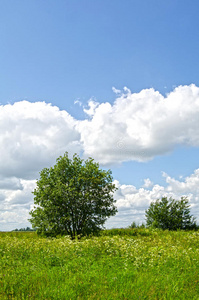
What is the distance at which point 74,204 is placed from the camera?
2670 centimetres

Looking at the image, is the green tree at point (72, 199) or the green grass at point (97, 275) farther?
the green tree at point (72, 199)

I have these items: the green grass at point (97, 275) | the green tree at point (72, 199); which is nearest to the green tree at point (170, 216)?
the green tree at point (72, 199)

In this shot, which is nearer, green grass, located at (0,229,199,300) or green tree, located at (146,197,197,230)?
green grass, located at (0,229,199,300)

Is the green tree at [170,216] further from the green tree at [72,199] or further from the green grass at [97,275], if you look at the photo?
the green grass at [97,275]

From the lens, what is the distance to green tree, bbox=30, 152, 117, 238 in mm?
26422

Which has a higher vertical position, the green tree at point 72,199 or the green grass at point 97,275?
the green tree at point 72,199

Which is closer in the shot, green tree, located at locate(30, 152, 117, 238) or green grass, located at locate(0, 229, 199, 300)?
green grass, located at locate(0, 229, 199, 300)

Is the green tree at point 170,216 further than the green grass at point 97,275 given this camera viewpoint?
Yes

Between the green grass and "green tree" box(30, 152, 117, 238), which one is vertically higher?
"green tree" box(30, 152, 117, 238)

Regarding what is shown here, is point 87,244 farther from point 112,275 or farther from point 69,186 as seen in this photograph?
point 69,186

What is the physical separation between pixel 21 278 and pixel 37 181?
66.4 ft

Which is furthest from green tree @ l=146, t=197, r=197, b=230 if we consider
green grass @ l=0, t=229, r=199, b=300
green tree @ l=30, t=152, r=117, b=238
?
green grass @ l=0, t=229, r=199, b=300

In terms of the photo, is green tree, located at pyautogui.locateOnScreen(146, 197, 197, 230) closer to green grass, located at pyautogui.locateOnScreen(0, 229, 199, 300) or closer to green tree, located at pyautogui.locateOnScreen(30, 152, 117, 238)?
green tree, located at pyautogui.locateOnScreen(30, 152, 117, 238)

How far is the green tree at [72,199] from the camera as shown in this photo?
26422 mm
